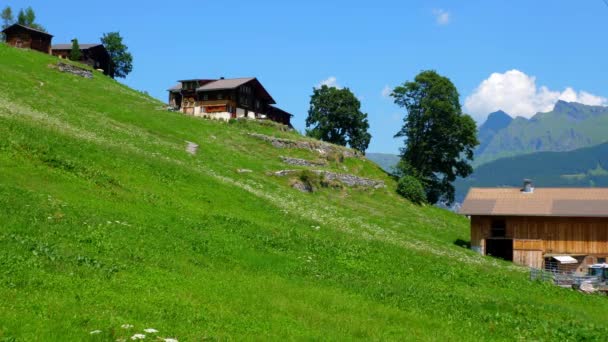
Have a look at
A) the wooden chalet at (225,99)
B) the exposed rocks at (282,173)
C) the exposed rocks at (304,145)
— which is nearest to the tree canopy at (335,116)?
the wooden chalet at (225,99)

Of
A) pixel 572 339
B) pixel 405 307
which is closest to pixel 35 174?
pixel 405 307

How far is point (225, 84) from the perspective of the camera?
10894cm

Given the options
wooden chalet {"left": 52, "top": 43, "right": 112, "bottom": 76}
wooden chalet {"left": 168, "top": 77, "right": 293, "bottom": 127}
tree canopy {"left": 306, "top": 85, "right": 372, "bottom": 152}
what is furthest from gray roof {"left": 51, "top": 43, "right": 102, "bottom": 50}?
tree canopy {"left": 306, "top": 85, "right": 372, "bottom": 152}

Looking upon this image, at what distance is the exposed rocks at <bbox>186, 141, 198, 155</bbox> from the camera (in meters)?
67.5

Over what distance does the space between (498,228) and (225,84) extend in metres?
60.4

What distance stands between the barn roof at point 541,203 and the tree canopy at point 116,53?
322ft

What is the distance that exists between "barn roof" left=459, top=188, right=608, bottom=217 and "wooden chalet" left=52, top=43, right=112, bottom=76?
84215 millimetres

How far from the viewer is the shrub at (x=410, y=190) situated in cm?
8350

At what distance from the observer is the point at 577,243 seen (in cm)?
6022

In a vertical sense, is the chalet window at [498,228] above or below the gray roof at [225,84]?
below

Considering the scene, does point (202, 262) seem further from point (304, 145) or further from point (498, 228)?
point (304, 145)

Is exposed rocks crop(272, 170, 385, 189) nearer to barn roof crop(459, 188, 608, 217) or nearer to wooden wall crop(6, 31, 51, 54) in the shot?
barn roof crop(459, 188, 608, 217)

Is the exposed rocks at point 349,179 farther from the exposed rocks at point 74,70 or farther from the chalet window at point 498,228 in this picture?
the exposed rocks at point 74,70

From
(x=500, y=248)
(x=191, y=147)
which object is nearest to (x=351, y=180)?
(x=500, y=248)
